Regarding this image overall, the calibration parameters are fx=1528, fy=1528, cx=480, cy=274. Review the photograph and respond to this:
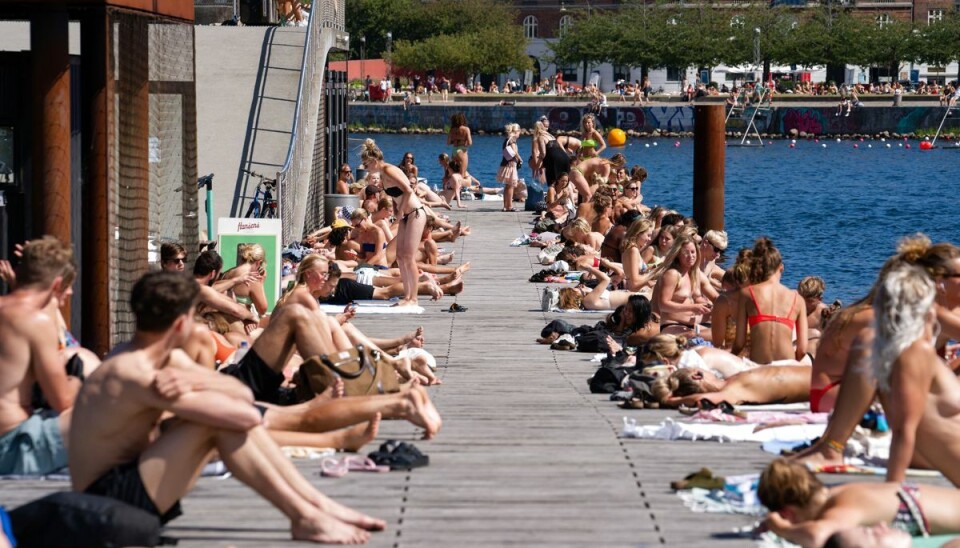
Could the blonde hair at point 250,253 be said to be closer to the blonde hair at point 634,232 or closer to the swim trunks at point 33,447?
the blonde hair at point 634,232

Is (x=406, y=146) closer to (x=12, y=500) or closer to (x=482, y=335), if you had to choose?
(x=482, y=335)

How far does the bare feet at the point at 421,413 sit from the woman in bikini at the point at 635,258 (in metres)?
6.81

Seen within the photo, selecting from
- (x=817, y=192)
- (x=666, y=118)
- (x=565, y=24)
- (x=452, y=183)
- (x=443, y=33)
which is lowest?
(x=817, y=192)

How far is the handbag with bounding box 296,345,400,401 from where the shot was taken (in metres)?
8.77

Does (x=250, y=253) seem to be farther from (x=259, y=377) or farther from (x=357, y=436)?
(x=357, y=436)

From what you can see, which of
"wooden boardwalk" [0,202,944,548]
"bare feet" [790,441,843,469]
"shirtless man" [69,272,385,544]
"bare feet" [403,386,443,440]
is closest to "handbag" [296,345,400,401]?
"wooden boardwalk" [0,202,944,548]

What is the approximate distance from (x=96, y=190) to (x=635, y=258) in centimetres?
585

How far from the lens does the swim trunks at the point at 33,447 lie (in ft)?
23.9

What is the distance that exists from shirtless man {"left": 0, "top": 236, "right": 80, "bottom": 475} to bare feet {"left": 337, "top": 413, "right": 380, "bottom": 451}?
137cm

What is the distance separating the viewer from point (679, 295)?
1279cm

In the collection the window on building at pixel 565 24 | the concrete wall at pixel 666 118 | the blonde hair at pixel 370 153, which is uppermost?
the window on building at pixel 565 24

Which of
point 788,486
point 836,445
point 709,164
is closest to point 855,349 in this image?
point 836,445

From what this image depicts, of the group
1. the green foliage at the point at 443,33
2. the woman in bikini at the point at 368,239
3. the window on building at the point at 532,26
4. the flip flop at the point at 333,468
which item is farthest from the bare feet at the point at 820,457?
the window on building at the point at 532,26

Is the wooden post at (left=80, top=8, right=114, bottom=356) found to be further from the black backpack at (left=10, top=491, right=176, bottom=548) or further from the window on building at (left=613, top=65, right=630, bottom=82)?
the window on building at (left=613, top=65, right=630, bottom=82)
